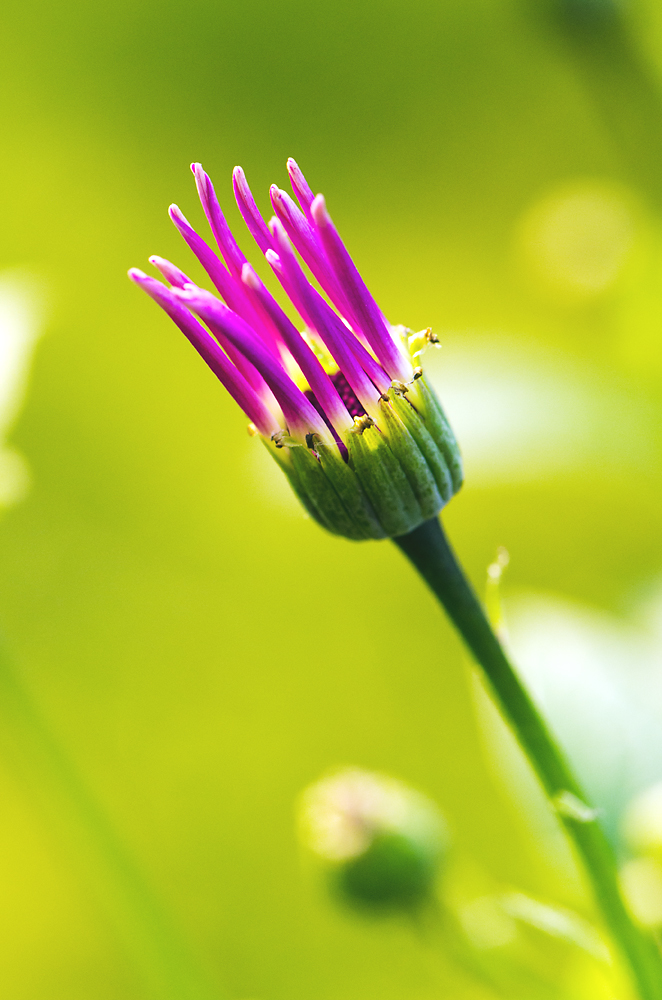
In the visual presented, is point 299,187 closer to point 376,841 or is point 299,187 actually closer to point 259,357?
point 259,357

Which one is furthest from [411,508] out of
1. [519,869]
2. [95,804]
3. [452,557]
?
[519,869]

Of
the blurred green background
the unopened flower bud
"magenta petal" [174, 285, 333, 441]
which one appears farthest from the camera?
the blurred green background

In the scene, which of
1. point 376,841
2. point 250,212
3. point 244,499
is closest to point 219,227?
point 250,212

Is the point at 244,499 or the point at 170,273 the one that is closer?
the point at 170,273

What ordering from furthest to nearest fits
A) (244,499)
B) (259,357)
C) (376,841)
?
(244,499), (376,841), (259,357)

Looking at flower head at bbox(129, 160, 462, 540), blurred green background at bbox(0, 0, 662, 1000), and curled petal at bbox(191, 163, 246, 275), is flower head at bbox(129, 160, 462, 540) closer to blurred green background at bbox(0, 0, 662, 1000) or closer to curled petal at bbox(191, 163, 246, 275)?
curled petal at bbox(191, 163, 246, 275)

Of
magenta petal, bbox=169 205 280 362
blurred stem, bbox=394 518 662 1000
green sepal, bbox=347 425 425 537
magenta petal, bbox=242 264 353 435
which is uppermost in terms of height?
magenta petal, bbox=169 205 280 362

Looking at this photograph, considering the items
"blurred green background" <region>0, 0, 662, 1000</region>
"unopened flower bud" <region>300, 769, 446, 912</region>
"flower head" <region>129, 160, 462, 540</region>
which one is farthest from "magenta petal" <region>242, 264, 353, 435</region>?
"blurred green background" <region>0, 0, 662, 1000</region>

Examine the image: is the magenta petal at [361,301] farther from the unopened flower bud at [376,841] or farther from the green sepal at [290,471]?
the unopened flower bud at [376,841]

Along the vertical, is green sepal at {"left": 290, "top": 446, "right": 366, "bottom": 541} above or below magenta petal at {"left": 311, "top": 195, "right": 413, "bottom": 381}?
below
